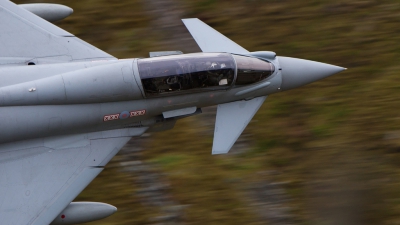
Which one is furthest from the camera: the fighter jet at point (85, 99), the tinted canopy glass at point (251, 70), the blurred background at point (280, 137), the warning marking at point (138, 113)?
the blurred background at point (280, 137)

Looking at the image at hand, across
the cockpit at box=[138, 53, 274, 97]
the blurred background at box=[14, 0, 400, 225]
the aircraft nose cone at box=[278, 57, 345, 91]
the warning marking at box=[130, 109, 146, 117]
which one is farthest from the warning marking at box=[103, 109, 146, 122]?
the aircraft nose cone at box=[278, 57, 345, 91]

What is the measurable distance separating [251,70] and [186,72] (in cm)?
100

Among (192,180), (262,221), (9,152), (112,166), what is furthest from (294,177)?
(9,152)

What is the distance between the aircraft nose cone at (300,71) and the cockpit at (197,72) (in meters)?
0.33

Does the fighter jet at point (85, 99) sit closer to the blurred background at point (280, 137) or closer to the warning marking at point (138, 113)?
the warning marking at point (138, 113)

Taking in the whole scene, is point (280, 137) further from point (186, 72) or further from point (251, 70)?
point (186, 72)

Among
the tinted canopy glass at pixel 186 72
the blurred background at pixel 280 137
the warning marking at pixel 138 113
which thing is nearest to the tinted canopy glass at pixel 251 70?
the tinted canopy glass at pixel 186 72

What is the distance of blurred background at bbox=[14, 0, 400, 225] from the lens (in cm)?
987

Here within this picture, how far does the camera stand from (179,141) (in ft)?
35.5

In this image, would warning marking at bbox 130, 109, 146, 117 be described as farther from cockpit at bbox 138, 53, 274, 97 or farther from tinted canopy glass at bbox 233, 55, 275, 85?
tinted canopy glass at bbox 233, 55, 275, 85

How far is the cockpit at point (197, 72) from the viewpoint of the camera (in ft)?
27.3

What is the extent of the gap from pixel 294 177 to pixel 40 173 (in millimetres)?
4373

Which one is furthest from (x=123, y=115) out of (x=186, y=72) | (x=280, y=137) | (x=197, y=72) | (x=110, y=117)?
(x=280, y=137)

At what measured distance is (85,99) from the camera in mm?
8195
